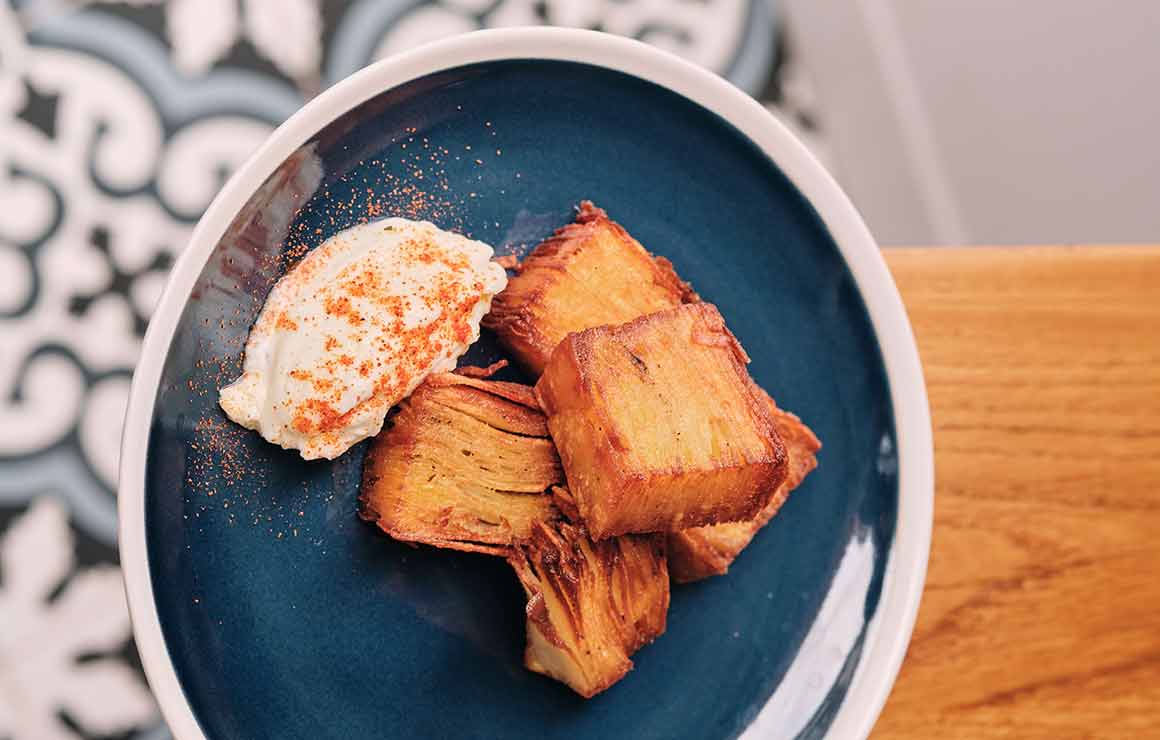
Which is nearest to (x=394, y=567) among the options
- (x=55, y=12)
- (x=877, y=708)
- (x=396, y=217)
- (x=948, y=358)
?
(x=396, y=217)

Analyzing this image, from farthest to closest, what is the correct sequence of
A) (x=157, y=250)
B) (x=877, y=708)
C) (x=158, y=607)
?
(x=157, y=250)
(x=877, y=708)
(x=158, y=607)

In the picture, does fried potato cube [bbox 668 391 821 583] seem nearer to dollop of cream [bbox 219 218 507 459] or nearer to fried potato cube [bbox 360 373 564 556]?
fried potato cube [bbox 360 373 564 556]

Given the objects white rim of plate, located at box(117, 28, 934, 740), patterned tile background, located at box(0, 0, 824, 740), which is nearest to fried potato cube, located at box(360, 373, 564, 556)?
white rim of plate, located at box(117, 28, 934, 740)

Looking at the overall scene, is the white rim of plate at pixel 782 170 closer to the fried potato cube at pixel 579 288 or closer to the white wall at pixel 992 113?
the fried potato cube at pixel 579 288

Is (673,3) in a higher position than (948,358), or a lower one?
higher

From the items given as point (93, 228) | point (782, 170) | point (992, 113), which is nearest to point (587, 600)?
point (782, 170)

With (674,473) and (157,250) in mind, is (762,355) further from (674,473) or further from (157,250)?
(157,250)
